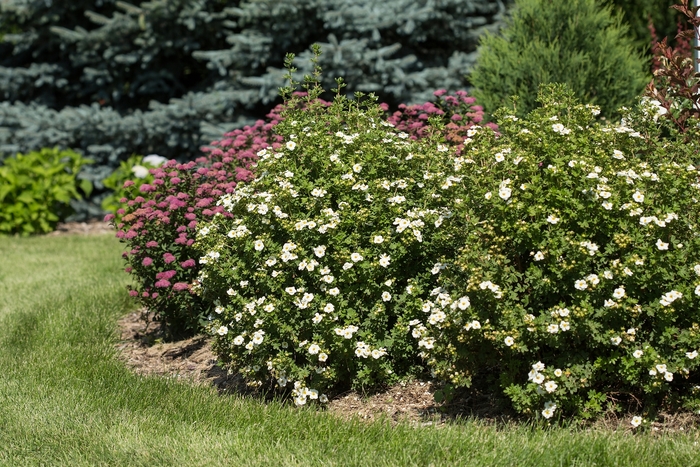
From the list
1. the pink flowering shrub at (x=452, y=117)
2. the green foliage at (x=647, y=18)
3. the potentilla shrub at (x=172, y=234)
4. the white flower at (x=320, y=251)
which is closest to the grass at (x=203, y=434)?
the potentilla shrub at (x=172, y=234)

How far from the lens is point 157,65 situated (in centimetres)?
953

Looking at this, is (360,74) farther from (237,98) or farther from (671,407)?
(671,407)

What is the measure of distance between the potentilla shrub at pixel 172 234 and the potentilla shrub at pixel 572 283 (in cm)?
160

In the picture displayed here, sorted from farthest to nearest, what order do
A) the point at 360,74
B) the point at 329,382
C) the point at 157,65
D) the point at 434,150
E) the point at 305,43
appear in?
the point at 157,65, the point at 305,43, the point at 360,74, the point at 434,150, the point at 329,382

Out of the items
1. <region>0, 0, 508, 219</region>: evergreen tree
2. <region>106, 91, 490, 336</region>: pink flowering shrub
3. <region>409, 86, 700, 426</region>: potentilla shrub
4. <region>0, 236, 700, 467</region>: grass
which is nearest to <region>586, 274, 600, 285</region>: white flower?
<region>409, 86, 700, 426</region>: potentilla shrub

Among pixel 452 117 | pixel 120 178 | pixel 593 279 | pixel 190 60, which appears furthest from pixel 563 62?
pixel 190 60

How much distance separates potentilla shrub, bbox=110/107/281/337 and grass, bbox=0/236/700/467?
1.51 ft

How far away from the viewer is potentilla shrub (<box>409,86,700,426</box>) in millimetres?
3281

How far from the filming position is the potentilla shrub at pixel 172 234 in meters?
4.63

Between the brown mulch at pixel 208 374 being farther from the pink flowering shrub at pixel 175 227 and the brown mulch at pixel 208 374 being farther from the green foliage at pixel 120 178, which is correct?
the green foliage at pixel 120 178

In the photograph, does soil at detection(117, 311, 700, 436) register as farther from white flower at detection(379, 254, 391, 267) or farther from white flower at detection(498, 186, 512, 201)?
white flower at detection(498, 186, 512, 201)

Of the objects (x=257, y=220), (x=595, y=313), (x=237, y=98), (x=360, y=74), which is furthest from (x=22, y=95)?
(x=595, y=313)

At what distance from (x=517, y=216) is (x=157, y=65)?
701 centimetres

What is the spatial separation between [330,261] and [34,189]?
5671 millimetres
